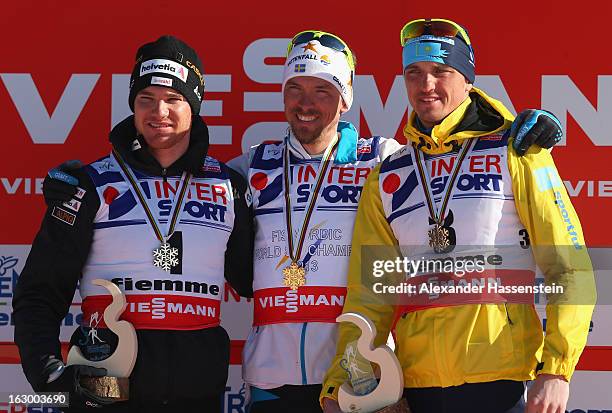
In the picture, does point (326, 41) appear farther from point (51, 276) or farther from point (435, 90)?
point (51, 276)

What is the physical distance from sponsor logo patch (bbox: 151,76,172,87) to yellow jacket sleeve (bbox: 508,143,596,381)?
1.25 m

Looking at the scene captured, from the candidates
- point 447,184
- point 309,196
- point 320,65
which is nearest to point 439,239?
point 447,184

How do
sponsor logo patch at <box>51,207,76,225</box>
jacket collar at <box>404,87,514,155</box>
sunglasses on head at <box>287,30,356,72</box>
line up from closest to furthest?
1. jacket collar at <box>404,87,514,155</box>
2. sponsor logo patch at <box>51,207,76,225</box>
3. sunglasses on head at <box>287,30,356,72</box>

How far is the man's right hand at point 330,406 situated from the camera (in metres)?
3.20

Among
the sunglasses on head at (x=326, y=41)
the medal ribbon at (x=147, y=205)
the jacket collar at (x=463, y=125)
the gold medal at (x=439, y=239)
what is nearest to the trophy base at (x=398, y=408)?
the gold medal at (x=439, y=239)

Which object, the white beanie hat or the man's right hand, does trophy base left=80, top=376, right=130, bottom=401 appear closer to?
the man's right hand

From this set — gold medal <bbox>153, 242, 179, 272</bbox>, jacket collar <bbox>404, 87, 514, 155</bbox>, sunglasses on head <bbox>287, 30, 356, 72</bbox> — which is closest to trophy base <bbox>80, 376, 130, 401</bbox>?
gold medal <bbox>153, 242, 179, 272</bbox>

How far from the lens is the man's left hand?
9.36ft

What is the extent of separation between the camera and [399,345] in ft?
10.6

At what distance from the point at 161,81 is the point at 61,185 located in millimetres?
521

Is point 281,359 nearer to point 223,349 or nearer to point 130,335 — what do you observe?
point 223,349

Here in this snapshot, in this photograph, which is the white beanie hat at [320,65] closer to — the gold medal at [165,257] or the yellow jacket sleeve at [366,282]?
the yellow jacket sleeve at [366,282]

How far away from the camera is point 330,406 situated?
10.6 ft

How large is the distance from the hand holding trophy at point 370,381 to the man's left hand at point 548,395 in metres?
0.42
